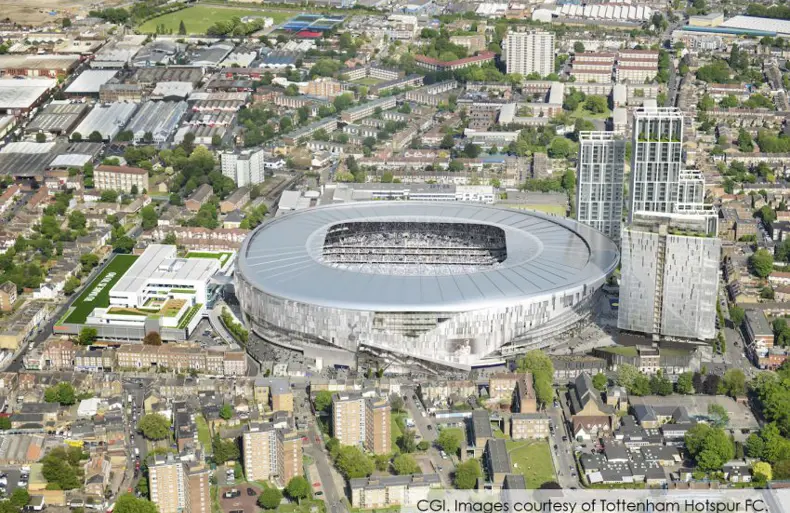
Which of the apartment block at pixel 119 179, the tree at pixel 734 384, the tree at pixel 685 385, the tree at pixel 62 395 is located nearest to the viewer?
the tree at pixel 62 395

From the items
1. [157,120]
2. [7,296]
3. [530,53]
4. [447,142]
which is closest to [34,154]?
[157,120]

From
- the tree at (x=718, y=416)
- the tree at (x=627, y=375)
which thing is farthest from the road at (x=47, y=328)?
the tree at (x=718, y=416)

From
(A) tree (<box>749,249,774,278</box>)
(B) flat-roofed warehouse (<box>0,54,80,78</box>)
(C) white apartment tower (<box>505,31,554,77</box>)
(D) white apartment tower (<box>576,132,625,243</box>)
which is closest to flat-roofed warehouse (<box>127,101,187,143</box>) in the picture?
(B) flat-roofed warehouse (<box>0,54,80,78</box>)

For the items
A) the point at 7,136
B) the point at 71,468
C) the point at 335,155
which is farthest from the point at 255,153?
the point at 71,468

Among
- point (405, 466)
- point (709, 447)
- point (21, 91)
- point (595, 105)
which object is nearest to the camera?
point (405, 466)

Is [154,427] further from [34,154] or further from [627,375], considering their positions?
[34,154]

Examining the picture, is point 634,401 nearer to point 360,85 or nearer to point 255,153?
point 255,153

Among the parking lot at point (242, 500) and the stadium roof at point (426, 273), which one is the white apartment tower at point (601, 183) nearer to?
the stadium roof at point (426, 273)
